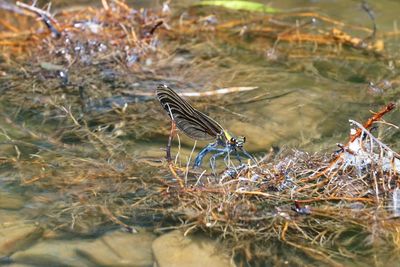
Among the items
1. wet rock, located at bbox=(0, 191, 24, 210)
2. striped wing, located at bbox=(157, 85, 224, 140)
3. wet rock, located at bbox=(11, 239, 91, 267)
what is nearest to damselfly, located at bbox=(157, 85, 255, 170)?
striped wing, located at bbox=(157, 85, 224, 140)

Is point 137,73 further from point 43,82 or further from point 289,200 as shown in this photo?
point 289,200

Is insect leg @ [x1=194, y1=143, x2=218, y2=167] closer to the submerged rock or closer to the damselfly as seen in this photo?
the damselfly

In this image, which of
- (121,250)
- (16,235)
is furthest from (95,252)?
(16,235)

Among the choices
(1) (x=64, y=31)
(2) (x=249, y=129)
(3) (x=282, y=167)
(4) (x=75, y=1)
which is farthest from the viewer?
(4) (x=75, y=1)

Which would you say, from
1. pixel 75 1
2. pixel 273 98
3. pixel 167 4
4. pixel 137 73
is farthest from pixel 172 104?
pixel 75 1

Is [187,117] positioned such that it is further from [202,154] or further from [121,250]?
[121,250]

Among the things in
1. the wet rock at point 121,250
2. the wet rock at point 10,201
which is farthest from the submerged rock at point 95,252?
the wet rock at point 10,201
